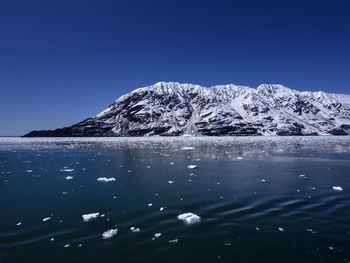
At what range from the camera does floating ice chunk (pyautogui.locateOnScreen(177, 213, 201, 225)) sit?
9.12 metres

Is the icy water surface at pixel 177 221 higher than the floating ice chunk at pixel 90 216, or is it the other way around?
the floating ice chunk at pixel 90 216

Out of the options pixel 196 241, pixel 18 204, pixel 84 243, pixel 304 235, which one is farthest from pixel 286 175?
pixel 18 204

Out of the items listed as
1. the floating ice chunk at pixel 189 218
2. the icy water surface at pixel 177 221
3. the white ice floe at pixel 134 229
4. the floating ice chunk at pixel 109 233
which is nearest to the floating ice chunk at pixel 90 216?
the icy water surface at pixel 177 221

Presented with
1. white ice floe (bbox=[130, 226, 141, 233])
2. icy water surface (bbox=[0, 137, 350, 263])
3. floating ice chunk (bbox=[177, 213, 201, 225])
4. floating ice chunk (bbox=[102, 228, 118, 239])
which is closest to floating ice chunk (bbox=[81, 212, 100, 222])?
icy water surface (bbox=[0, 137, 350, 263])

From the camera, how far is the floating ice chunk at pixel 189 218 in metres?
9.12

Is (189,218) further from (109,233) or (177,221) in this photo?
(109,233)

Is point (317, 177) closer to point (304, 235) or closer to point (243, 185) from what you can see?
point (243, 185)

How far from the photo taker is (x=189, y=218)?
9180 millimetres

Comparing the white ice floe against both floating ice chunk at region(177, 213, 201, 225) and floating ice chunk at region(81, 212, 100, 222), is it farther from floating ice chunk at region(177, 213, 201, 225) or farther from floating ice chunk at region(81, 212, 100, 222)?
floating ice chunk at region(81, 212, 100, 222)

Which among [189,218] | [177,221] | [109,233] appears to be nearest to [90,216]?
[109,233]

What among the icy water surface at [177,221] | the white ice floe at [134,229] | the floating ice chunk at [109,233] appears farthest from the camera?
the white ice floe at [134,229]

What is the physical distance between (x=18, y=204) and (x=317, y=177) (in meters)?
20.5

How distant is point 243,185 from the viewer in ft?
49.1

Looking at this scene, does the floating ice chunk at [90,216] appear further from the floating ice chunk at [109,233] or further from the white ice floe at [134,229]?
the white ice floe at [134,229]
